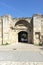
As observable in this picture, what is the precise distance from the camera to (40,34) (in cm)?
1786

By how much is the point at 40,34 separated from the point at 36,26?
1.46m

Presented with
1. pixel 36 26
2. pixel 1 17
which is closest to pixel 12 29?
pixel 1 17

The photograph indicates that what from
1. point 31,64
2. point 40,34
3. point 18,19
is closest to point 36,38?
point 40,34

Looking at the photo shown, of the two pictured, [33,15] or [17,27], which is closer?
[33,15]

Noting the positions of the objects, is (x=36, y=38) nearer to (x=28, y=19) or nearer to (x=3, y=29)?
(x=28, y=19)

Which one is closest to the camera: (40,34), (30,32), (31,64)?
(31,64)

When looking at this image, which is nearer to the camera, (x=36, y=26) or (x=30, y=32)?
(x=36, y=26)

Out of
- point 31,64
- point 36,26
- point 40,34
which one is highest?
point 36,26

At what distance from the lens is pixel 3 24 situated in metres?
18.3

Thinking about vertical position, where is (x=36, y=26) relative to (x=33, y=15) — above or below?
below

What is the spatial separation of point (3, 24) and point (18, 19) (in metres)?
3.17

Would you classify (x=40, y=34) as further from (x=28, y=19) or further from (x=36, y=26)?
(x=28, y=19)

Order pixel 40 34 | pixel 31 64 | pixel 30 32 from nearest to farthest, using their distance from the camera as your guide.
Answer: pixel 31 64
pixel 40 34
pixel 30 32

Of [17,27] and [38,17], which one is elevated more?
[38,17]
